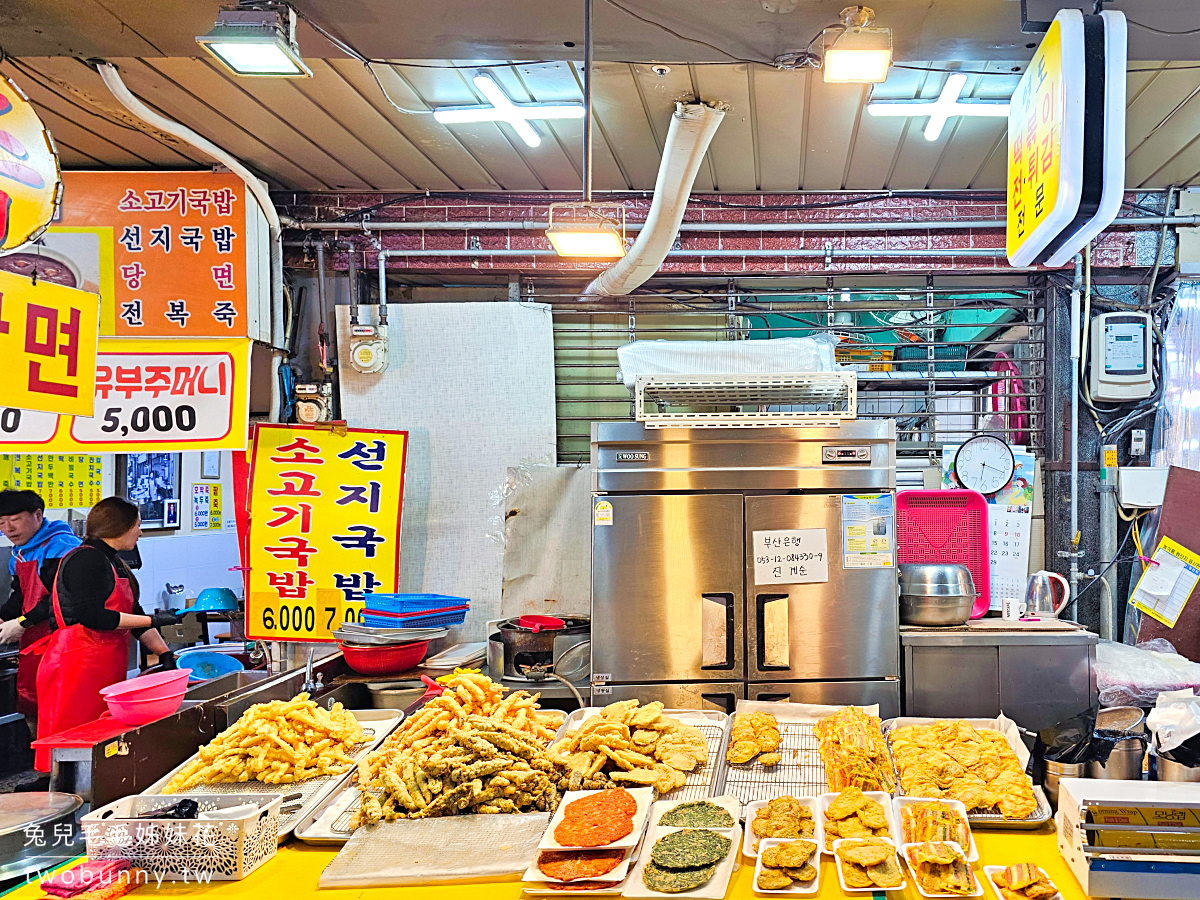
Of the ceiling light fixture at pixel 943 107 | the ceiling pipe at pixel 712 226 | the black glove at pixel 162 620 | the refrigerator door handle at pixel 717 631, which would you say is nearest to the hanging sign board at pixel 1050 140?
the ceiling light fixture at pixel 943 107

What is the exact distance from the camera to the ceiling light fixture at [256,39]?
257 cm

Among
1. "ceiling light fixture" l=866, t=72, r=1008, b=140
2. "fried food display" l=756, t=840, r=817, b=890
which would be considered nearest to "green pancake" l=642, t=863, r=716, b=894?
"fried food display" l=756, t=840, r=817, b=890

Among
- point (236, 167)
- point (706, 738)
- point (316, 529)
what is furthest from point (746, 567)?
point (236, 167)

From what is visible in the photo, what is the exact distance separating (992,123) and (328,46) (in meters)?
3.27

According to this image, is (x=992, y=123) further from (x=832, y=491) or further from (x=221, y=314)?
(x=221, y=314)

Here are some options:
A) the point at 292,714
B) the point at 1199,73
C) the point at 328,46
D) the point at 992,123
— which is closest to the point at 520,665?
the point at 292,714

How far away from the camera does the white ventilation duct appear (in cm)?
365

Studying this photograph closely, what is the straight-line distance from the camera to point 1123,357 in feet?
16.5

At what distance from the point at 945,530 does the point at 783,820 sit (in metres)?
2.52

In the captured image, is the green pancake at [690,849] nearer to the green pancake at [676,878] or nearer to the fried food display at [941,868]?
the green pancake at [676,878]

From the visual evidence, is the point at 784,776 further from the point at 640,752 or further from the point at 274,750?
the point at 274,750

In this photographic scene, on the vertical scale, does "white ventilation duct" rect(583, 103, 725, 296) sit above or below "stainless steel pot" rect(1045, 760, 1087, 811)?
above

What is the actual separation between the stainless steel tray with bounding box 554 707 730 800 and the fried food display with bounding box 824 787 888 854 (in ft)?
1.33

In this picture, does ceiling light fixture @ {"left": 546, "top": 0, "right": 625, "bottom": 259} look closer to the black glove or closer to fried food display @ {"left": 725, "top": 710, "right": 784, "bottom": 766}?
Answer: fried food display @ {"left": 725, "top": 710, "right": 784, "bottom": 766}
